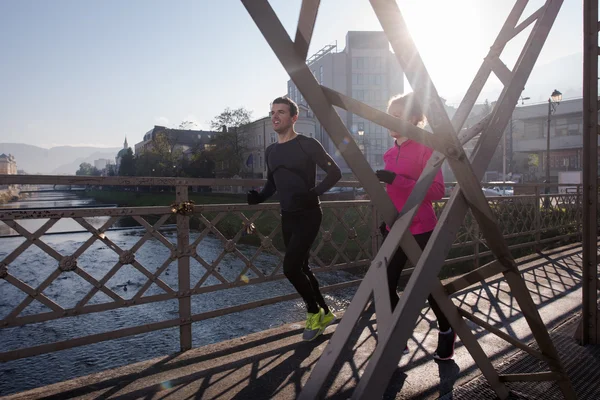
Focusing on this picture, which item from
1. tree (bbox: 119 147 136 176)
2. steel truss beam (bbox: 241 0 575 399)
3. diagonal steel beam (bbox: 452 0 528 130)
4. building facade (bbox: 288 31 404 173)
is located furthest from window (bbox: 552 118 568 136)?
tree (bbox: 119 147 136 176)

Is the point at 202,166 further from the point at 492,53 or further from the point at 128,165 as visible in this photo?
the point at 492,53

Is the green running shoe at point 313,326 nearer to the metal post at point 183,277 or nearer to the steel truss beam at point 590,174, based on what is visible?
the metal post at point 183,277

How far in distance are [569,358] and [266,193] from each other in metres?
2.64

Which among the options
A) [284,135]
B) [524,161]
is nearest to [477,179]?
[284,135]

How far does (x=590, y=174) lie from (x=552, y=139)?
5704 centimetres

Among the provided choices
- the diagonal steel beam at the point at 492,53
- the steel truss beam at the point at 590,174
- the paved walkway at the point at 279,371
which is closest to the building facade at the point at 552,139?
the steel truss beam at the point at 590,174

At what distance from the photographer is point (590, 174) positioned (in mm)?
3043

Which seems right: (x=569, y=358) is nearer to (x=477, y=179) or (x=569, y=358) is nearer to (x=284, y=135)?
(x=477, y=179)

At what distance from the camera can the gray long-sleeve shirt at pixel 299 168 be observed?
3.05 metres

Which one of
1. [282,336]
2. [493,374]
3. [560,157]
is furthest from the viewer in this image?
[560,157]

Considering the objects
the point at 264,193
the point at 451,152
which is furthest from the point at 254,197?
the point at 451,152

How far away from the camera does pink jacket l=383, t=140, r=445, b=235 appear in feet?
8.79

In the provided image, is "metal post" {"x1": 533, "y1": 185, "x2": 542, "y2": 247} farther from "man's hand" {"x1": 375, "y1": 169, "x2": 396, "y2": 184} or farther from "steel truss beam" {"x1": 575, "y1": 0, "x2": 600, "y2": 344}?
"man's hand" {"x1": 375, "y1": 169, "x2": 396, "y2": 184}

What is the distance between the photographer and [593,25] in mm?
3002
